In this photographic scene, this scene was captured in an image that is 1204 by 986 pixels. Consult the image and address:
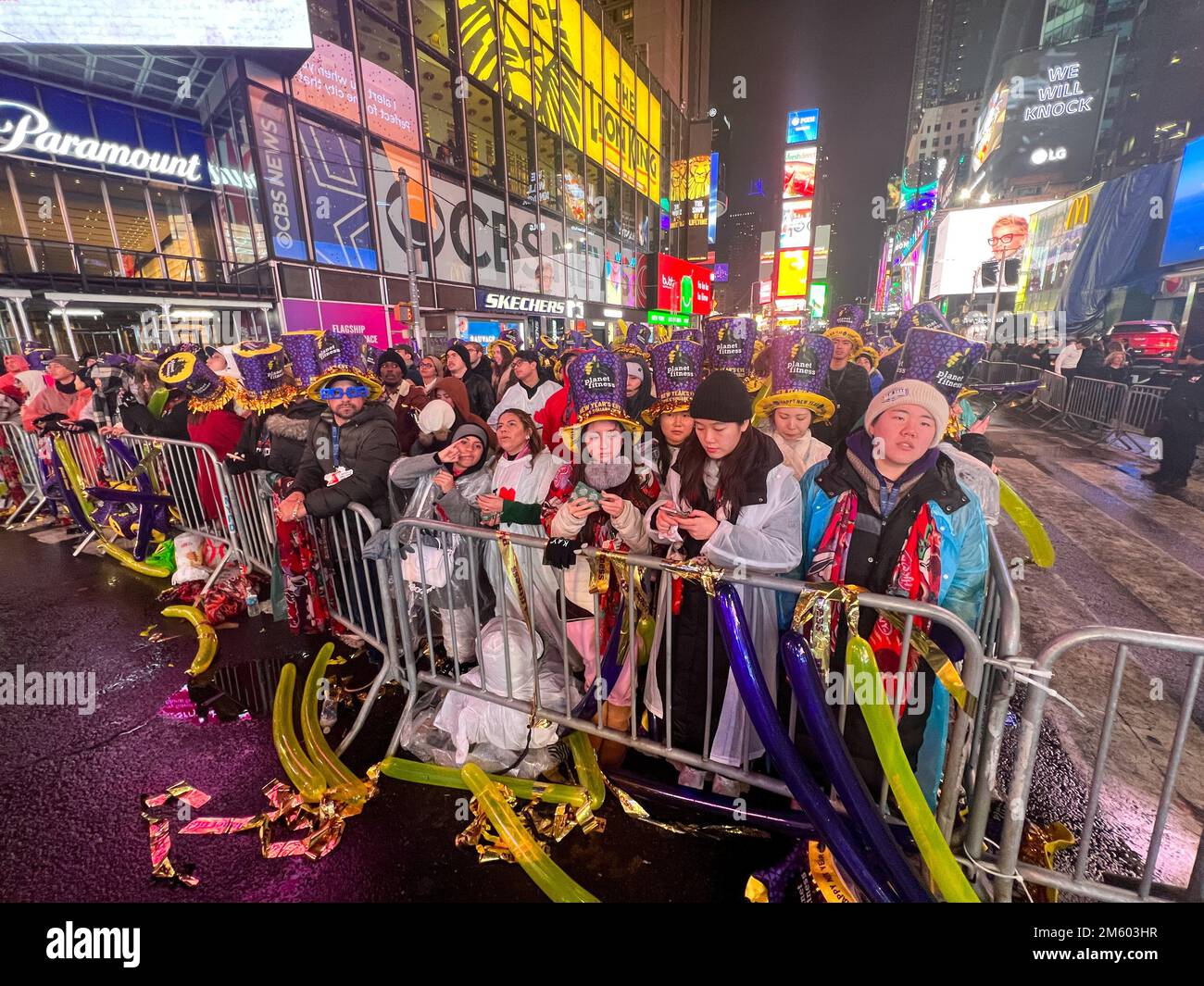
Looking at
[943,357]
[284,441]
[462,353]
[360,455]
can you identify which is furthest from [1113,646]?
[462,353]

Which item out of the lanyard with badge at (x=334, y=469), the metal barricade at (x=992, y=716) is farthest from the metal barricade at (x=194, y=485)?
the metal barricade at (x=992, y=716)

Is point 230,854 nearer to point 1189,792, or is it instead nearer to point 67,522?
point 1189,792

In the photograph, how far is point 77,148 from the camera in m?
16.4

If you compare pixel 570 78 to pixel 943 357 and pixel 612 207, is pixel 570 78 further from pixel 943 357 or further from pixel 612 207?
pixel 943 357

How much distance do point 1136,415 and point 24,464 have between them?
67.7 ft

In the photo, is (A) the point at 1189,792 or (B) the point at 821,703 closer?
(B) the point at 821,703

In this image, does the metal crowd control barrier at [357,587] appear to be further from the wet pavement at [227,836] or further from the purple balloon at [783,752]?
the purple balloon at [783,752]

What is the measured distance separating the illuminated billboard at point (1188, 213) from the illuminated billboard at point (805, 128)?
56.5 metres

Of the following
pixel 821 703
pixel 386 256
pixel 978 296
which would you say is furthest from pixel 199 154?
pixel 978 296

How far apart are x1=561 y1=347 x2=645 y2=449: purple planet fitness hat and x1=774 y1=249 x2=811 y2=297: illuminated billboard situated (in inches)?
2471

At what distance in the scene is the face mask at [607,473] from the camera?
2963 mm

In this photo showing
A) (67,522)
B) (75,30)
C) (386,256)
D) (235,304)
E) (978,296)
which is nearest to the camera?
(67,522)
